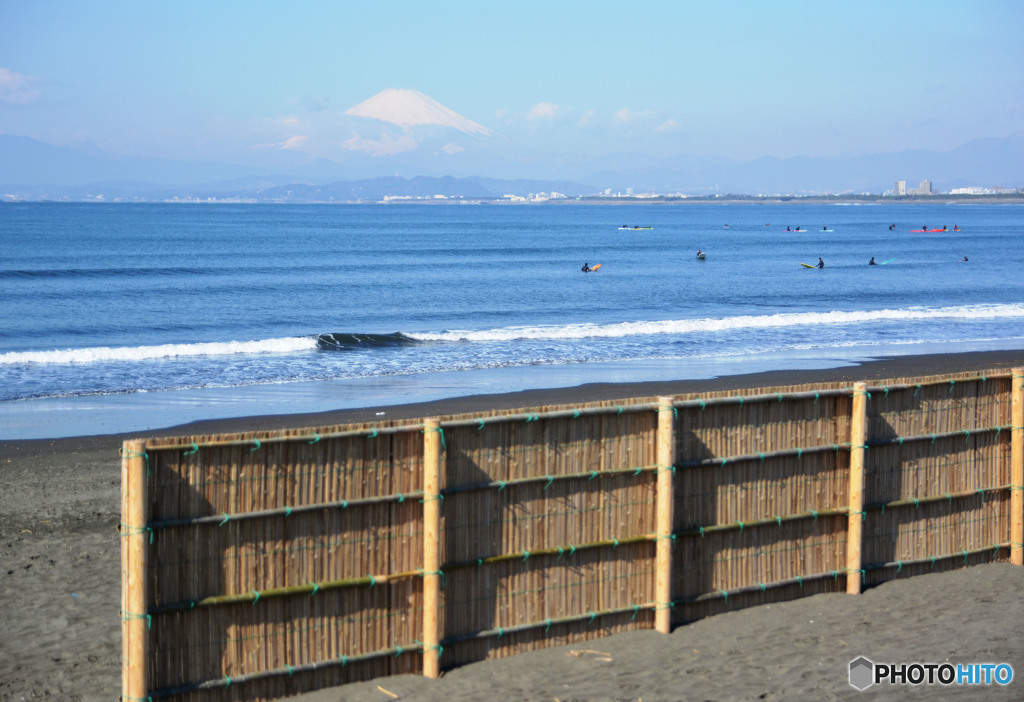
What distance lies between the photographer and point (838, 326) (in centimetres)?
3225

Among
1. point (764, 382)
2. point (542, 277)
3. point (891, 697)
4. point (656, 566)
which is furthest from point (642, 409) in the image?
point (542, 277)

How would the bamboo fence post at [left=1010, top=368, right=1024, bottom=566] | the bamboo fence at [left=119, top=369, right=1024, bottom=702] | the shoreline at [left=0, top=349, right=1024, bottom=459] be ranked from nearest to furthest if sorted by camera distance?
the bamboo fence at [left=119, top=369, right=1024, bottom=702], the bamboo fence post at [left=1010, top=368, right=1024, bottom=566], the shoreline at [left=0, top=349, right=1024, bottom=459]

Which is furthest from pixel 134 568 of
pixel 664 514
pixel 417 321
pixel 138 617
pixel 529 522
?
pixel 417 321

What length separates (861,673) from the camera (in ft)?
22.6

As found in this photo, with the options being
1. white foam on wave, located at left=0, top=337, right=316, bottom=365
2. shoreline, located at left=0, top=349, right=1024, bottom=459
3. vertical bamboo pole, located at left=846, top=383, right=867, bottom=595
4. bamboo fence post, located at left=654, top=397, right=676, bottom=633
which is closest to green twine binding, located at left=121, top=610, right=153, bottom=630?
bamboo fence post, located at left=654, top=397, right=676, bottom=633

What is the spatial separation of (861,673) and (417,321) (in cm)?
3017

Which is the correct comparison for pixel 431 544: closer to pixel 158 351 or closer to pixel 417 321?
pixel 158 351

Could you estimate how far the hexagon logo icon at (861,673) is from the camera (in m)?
6.75

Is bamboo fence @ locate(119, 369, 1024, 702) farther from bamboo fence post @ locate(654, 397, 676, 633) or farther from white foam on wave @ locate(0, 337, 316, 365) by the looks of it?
white foam on wave @ locate(0, 337, 316, 365)

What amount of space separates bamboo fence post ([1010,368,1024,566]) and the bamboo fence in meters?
0.02

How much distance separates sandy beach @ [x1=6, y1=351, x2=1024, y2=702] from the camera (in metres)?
6.55

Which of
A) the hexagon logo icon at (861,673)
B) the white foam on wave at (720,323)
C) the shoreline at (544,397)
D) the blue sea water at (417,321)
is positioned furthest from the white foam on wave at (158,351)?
the hexagon logo icon at (861,673)

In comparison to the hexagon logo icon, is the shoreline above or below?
above

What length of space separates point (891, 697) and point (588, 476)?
8.22 ft
